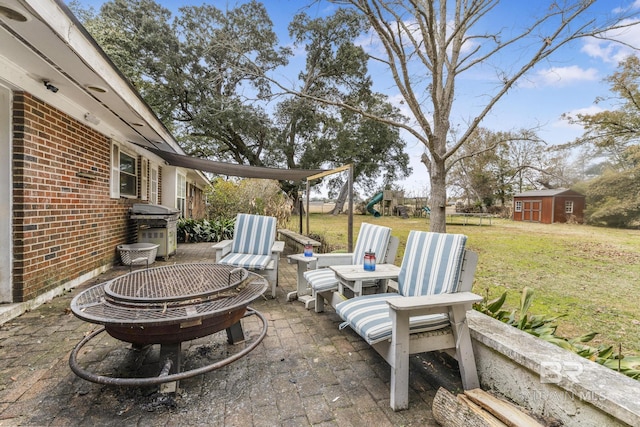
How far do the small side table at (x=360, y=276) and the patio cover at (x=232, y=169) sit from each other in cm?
339

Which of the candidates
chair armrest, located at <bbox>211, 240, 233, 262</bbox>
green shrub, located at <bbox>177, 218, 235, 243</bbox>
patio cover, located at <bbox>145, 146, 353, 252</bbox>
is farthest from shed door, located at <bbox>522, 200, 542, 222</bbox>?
chair armrest, located at <bbox>211, 240, 233, 262</bbox>

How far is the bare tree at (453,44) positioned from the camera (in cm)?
372

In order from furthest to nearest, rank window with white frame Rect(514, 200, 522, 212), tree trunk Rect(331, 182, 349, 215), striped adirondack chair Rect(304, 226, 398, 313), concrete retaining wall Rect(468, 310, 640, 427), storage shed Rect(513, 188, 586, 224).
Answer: tree trunk Rect(331, 182, 349, 215)
window with white frame Rect(514, 200, 522, 212)
storage shed Rect(513, 188, 586, 224)
striped adirondack chair Rect(304, 226, 398, 313)
concrete retaining wall Rect(468, 310, 640, 427)

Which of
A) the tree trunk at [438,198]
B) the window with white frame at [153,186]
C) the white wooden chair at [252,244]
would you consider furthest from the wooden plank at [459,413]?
the window with white frame at [153,186]

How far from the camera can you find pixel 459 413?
4.84 feet

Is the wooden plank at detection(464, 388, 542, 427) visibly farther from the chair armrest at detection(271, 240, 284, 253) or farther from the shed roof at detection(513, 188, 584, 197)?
the shed roof at detection(513, 188, 584, 197)

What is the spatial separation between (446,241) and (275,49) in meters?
17.3

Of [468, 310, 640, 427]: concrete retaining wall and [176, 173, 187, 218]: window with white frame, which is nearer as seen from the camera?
[468, 310, 640, 427]: concrete retaining wall

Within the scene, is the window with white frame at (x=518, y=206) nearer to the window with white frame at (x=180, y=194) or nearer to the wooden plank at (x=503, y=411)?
the window with white frame at (x=180, y=194)

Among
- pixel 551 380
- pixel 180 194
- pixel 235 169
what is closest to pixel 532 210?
pixel 235 169

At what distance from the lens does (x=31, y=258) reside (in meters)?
3.15

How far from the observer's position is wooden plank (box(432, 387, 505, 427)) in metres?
1.36

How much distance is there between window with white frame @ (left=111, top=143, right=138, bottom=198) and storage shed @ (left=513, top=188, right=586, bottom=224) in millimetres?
22956

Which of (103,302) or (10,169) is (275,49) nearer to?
(10,169)
